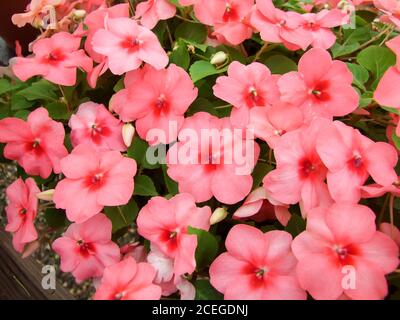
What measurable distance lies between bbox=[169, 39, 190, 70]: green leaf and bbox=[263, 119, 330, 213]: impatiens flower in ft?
0.71

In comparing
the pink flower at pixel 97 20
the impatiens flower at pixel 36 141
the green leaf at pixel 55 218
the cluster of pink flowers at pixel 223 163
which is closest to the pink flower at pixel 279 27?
the cluster of pink flowers at pixel 223 163

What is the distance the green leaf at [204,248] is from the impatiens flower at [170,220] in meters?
0.02

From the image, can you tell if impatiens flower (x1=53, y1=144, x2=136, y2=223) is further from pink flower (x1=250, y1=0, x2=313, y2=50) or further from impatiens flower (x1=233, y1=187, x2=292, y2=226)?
pink flower (x1=250, y1=0, x2=313, y2=50)

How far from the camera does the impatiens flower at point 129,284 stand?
1.80 ft

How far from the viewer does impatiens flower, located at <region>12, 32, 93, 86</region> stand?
2.34 ft

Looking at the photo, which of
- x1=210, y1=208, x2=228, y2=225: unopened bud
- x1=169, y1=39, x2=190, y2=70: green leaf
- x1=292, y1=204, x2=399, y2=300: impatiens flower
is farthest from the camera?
x1=169, y1=39, x2=190, y2=70: green leaf

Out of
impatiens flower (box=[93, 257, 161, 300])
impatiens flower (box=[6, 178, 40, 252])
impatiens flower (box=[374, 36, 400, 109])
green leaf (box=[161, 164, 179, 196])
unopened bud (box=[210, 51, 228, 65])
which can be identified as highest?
impatiens flower (box=[374, 36, 400, 109])

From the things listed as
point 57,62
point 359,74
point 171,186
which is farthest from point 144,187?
point 359,74

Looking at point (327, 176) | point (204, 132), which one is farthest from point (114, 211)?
point (327, 176)

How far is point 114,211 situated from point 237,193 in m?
0.19

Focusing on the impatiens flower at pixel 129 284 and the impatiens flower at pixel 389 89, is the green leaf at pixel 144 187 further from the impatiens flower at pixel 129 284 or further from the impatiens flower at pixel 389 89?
the impatiens flower at pixel 389 89

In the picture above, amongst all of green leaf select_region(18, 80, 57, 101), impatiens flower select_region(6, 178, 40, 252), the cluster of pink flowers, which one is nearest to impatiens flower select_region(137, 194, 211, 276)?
the cluster of pink flowers

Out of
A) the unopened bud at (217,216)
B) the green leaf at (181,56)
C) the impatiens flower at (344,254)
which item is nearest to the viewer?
the impatiens flower at (344,254)

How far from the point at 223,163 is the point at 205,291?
16cm
